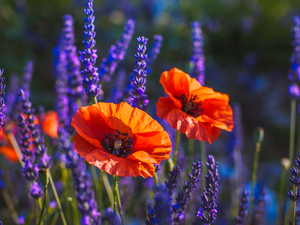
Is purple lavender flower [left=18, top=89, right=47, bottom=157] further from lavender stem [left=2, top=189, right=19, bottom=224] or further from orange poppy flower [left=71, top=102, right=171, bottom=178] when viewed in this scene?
lavender stem [left=2, top=189, right=19, bottom=224]

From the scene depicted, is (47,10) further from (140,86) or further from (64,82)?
(140,86)

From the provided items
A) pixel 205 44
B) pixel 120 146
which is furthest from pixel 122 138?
pixel 205 44

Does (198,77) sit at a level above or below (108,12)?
below

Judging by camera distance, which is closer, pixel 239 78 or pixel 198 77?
pixel 198 77

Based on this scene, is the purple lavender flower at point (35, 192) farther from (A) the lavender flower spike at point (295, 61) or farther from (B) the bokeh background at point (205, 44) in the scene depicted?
(B) the bokeh background at point (205, 44)

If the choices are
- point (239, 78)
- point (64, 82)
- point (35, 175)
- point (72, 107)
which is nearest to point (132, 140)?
point (35, 175)

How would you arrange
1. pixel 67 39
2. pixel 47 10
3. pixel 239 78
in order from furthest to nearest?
pixel 47 10
pixel 239 78
pixel 67 39

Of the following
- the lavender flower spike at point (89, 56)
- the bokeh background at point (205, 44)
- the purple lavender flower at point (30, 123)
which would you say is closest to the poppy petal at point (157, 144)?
the lavender flower spike at point (89, 56)
